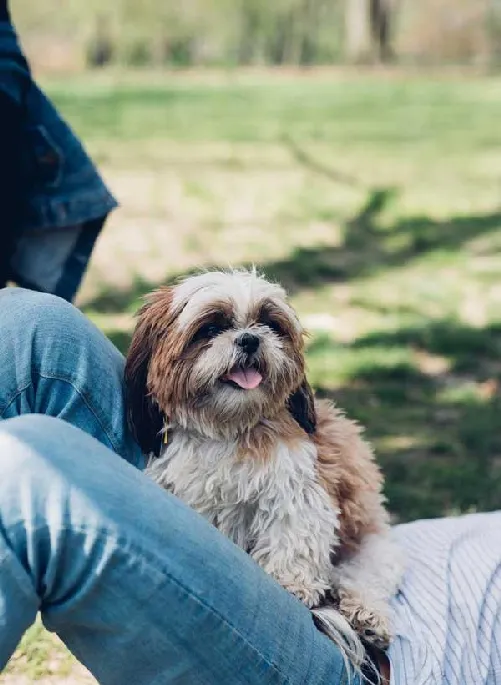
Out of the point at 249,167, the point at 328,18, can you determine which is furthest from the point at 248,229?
the point at 328,18

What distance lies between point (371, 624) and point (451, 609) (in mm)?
171

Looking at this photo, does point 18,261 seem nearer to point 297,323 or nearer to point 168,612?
point 297,323

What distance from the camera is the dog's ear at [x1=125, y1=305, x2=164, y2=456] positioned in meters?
2.23

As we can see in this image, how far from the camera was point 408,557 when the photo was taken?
2.34m

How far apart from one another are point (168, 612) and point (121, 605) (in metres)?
0.08

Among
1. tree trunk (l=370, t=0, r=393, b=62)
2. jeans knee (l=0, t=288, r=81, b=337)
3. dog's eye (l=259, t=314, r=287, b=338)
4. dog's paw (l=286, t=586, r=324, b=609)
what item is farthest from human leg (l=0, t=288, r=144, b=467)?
tree trunk (l=370, t=0, r=393, b=62)

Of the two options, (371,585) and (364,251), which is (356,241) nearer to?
(364,251)

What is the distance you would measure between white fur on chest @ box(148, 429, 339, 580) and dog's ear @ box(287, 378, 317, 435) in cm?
6

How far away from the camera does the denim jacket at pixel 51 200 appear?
2.95 metres

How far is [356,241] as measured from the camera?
8.95m

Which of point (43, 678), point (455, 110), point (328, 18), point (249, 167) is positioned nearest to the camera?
point (43, 678)

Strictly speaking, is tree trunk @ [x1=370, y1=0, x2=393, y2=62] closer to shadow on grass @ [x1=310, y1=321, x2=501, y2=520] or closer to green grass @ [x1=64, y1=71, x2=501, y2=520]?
green grass @ [x1=64, y1=71, x2=501, y2=520]

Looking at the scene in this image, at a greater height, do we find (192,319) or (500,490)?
(192,319)

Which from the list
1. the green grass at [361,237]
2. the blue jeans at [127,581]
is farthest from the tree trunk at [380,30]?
the blue jeans at [127,581]
